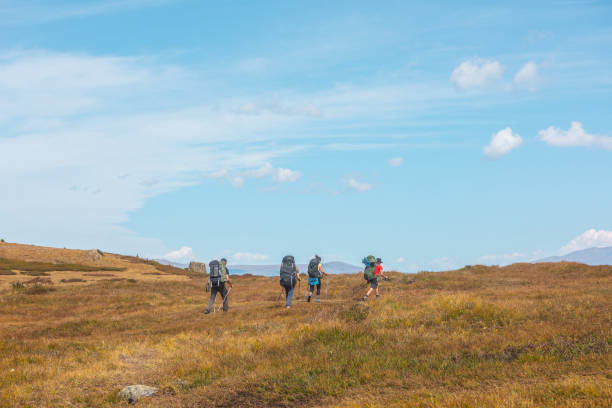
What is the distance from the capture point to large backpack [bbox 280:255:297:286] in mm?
22172

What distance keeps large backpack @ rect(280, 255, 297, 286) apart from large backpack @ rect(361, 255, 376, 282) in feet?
10.7

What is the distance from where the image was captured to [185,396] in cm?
966

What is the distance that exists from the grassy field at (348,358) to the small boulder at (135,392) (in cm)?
20

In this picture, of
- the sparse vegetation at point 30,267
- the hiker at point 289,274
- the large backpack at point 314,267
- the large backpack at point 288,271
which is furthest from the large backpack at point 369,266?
the sparse vegetation at point 30,267

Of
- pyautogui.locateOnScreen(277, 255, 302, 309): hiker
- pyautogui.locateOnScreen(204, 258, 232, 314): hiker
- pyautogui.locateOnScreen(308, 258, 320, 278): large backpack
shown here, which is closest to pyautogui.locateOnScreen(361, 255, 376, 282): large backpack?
pyautogui.locateOnScreen(308, 258, 320, 278): large backpack

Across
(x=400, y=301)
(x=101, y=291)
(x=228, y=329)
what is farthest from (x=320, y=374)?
(x=101, y=291)

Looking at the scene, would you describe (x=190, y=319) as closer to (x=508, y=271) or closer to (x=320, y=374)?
(x=320, y=374)

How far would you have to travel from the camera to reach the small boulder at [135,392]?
990 centimetres

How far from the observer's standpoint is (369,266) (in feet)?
73.3

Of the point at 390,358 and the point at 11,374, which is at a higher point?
the point at 390,358

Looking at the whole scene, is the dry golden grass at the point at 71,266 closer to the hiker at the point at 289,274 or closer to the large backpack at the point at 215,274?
the large backpack at the point at 215,274

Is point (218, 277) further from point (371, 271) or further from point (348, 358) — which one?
point (348, 358)

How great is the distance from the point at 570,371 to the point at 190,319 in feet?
53.9

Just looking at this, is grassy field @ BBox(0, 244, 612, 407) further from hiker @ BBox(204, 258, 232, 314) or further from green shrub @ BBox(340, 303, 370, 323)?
hiker @ BBox(204, 258, 232, 314)
